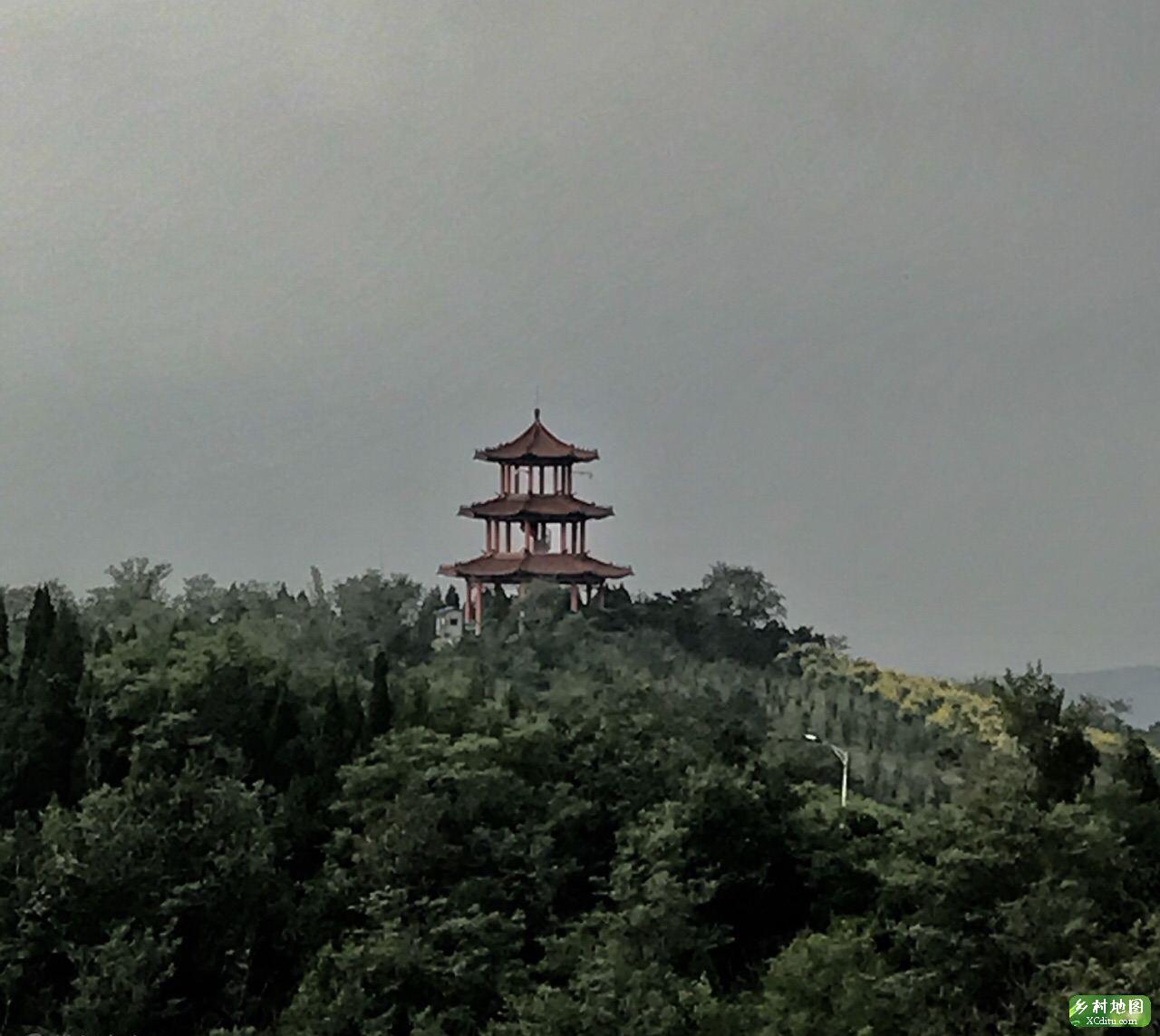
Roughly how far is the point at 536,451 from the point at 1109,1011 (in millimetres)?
18786

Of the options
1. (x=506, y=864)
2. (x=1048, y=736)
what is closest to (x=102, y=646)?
(x=506, y=864)

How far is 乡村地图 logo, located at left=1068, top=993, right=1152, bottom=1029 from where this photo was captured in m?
13.7

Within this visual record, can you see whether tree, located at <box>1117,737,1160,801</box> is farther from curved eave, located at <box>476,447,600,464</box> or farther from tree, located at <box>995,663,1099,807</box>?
curved eave, located at <box>476,447,600,464</box>

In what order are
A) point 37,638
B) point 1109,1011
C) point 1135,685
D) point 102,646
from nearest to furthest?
point 1109,1011
point 37,638
point 102,646
point 1135,685

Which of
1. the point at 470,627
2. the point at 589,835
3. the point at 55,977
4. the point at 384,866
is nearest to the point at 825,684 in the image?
the point at 470,627

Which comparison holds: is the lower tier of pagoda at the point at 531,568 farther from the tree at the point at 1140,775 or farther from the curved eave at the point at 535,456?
the tree at the point at 1140,775

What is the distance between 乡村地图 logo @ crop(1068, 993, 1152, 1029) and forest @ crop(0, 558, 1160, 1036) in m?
0.17

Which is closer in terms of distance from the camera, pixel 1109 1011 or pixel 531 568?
pixel 1109 1011

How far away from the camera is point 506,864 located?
59.8 ft

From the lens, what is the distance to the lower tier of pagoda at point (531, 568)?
31.3m

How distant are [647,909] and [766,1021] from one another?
5.44 feet

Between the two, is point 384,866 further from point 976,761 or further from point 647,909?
point 976,761

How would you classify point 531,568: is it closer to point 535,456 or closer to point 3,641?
point 535,456

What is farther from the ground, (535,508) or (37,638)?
(535,508)
